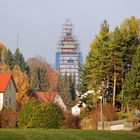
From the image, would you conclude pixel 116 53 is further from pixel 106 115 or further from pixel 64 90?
pixel 64 90

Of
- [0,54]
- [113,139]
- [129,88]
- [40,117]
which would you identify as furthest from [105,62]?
[0,54]

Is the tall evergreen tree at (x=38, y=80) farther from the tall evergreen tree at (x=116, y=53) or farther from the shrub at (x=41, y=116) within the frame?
the shrub at (x=41, y=116)

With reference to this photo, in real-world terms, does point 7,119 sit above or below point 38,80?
below

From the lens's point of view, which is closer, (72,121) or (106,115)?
(72,121)

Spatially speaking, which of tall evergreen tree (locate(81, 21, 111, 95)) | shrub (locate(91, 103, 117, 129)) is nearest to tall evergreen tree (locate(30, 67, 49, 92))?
tall evergreen tree (locate(81, 21, 111, 95))

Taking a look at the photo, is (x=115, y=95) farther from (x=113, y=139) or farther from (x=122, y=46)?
(x=113, y=139)

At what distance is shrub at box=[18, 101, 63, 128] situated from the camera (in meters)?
44.0

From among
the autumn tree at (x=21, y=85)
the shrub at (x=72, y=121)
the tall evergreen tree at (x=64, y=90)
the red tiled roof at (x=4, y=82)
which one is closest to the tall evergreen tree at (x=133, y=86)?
the shrub at (x=72, y=121)

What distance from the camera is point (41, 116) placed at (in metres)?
44.2

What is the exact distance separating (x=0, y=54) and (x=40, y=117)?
8133 centimetres

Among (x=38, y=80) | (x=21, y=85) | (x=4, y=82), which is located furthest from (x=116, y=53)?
(x=38, y=80)

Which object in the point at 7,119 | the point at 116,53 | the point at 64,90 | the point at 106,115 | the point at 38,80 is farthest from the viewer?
the point at 64,90

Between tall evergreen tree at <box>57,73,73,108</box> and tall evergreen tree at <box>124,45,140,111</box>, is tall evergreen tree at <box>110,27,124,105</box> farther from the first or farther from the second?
tall evergreen tree at <box>57,73,73,108</box>

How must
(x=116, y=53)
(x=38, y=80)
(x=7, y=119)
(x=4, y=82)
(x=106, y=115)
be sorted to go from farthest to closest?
(x=38, y=80) < (x=4, y=82) < (x=116, y=53) < (x=106, y=115) < (x=7, y=119)
